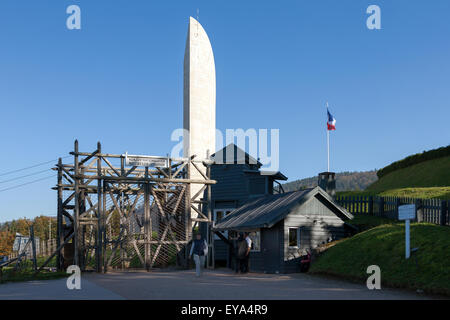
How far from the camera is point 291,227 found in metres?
23.4

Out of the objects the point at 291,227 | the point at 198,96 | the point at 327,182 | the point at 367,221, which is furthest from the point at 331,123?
the point at 198,96

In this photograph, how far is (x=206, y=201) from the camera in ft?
98.0

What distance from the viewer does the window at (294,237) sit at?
931 inches

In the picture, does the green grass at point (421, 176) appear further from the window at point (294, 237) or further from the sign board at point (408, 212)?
the sign board at point (408, 212)

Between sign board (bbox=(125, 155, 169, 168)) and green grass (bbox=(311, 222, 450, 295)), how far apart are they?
10080 millimetres

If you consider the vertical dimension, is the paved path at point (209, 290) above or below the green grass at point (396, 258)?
below

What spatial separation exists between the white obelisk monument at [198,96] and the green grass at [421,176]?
14314 millimetres

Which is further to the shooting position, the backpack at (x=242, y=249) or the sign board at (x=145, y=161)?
the sign board at (x=145, y=161)

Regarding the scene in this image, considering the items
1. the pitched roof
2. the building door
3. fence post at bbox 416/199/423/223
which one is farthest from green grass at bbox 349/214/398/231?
the building door

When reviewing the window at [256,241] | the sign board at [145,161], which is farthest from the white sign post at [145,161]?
the window at [256,241]

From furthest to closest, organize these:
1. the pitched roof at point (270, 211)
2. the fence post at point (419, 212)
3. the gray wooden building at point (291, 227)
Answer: the fence post at point (419, 212), the gray wooden building at point (291, 227), the pitched roof at point (270, 211)

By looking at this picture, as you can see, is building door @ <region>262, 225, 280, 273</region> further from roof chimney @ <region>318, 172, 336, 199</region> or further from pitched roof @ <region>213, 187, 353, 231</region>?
roof chimney @ <region>318, 172, 336, 199</region>
